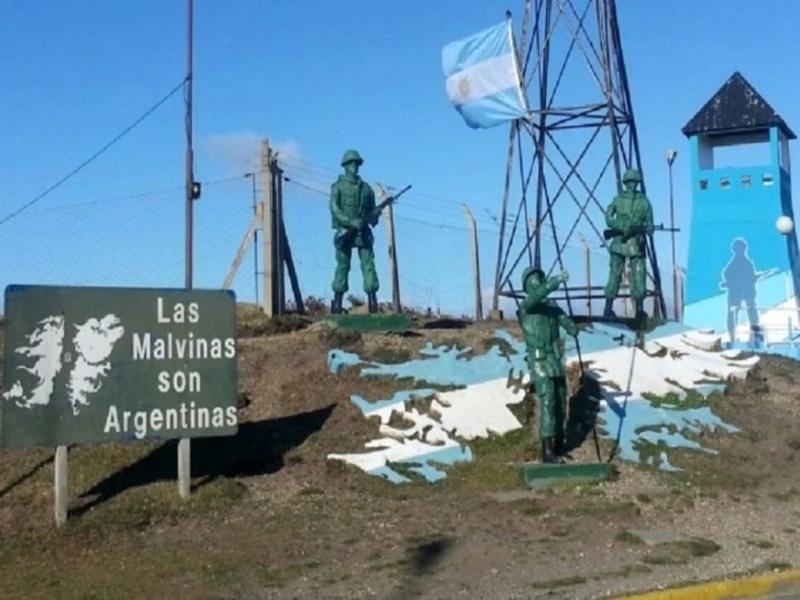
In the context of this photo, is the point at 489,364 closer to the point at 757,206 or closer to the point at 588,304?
the point at 588,304

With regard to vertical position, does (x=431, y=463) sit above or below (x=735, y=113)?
below

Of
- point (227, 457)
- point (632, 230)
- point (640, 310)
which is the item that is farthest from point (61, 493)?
point (640, 310)

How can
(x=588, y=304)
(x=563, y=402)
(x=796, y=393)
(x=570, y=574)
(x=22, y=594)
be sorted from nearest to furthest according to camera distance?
(x=22, y=594) < (x=570, y=574) < (x=563, y=402) < (x=796, y=393) < (x=588, y=304)

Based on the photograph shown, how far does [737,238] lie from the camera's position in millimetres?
29609

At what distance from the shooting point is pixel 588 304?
24.2m

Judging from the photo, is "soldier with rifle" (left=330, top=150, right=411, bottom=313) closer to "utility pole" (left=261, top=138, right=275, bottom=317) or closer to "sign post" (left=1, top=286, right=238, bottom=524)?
"utility pole" (left=261, top=138, right=275, bottom=317)

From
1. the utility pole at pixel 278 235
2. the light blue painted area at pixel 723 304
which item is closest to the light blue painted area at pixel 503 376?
the utility pole at pixel 278 235

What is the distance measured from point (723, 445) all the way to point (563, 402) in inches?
114

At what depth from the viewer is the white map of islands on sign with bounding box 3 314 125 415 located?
11227 mm

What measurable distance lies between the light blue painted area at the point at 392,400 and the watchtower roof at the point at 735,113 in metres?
17.8

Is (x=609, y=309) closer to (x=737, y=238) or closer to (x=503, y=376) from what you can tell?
(x=503, y=376)

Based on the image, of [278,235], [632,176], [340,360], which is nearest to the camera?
[340,360]

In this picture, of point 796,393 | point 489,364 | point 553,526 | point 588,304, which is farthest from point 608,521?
point 588,304

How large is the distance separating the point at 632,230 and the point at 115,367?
9.27 m
